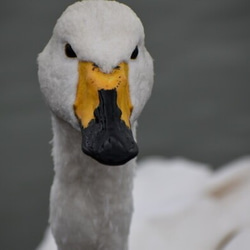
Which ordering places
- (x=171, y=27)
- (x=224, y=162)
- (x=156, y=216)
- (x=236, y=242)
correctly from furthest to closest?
(x=171, y=27)
(x=224, y=162)
(x=156, y=216)
(x=236, y=242)

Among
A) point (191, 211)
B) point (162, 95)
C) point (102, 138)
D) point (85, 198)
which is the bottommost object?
point (162, 95)

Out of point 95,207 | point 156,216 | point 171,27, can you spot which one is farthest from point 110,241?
point 171,27

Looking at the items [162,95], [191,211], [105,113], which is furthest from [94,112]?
[162,95]

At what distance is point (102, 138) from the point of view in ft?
10.3

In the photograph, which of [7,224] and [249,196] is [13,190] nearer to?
[7,224]

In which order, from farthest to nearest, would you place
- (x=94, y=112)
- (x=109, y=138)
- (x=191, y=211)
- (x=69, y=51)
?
(x=191, y=211), (x=69, y=51), (x=94, y=112), (x=109, y=138)

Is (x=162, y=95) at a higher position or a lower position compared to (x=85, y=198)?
lower

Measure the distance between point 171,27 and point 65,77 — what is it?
4314 millimetres

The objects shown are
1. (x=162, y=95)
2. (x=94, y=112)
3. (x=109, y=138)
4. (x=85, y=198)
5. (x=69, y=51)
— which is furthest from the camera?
(x=162, y=95)

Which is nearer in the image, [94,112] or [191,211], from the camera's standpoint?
[94,112]

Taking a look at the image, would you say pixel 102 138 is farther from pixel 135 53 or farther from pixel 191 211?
pixel 191 211

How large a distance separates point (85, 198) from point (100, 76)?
755 mm

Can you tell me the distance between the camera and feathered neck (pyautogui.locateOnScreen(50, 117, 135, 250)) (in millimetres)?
3773

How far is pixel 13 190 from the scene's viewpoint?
680 centimetres
